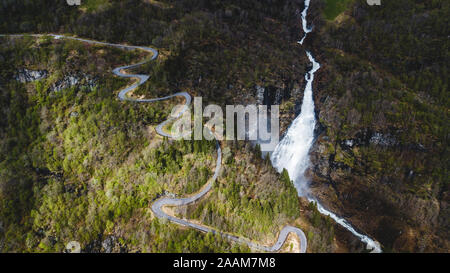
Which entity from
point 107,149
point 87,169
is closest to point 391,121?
point 107,149

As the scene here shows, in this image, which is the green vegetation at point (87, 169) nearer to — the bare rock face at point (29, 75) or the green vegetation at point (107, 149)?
the green vegetation at point (107, 149)

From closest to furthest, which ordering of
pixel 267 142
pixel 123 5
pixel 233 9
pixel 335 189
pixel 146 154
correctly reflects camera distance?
pixel 146 154 < pixel 335 189 < pixel 267 142 < pixel 123 5 < pixel 233 9

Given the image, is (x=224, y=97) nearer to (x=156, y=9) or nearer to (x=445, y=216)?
(x=156, y=9)

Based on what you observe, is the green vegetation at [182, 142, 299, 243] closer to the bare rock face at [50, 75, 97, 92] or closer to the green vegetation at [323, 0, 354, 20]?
the bare rock face at [50, 75, 97, 92]

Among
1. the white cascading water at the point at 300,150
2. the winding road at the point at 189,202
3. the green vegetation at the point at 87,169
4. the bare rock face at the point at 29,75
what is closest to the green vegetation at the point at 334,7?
the white cascading water at the point at 300,150

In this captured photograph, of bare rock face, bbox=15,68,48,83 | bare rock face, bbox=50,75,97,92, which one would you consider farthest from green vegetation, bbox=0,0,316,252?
bare rock face, bbox=15,68,48,83

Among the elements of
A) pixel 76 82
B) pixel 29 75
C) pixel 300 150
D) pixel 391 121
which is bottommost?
pixel 300 150

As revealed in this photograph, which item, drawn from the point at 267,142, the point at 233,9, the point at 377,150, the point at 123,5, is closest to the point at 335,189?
the point at 377,150

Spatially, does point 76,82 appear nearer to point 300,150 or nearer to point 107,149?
point 107,149
